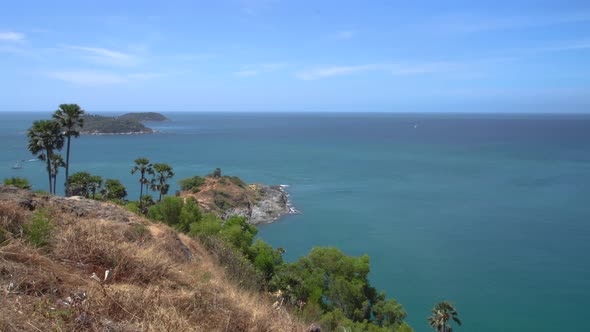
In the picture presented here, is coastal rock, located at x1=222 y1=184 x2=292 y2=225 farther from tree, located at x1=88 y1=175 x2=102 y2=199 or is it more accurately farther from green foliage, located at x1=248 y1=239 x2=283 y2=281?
green foliage, located at x1=248 y1=239 x2=283 y2=281

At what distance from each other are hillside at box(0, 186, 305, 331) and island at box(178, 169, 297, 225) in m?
43.7

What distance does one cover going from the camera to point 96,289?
5.82m

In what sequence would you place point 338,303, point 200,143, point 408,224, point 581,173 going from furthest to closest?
1. point 200,143
2. point 581,173
3. point 408,224
4. point 338,303

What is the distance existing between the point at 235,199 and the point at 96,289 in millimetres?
51025

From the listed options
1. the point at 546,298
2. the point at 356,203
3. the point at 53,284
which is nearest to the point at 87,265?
the point at 53,284

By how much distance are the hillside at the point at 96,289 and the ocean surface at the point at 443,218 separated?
2618 cm

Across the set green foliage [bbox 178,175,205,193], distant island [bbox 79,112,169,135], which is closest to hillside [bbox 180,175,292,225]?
green foliage [bbox 178,175,205,193]

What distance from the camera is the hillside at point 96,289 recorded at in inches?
200

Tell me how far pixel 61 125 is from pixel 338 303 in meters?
25.1

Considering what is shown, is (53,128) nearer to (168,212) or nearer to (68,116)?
(68,116)

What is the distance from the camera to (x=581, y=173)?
8338cm

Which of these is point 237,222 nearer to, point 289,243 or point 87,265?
point 87,265

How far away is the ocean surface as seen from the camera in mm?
33713

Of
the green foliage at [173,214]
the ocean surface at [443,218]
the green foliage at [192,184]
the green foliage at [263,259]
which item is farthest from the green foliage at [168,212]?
the green foliage at [192,184]
